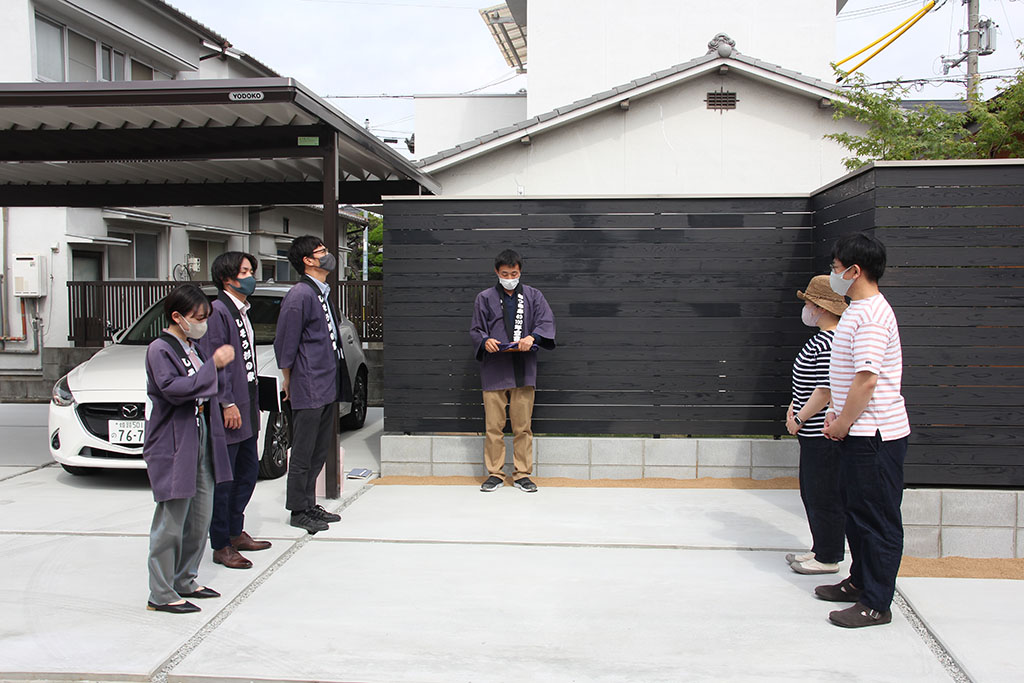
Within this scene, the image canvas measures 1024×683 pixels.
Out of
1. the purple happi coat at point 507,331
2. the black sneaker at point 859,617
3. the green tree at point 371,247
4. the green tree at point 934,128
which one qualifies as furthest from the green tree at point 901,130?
the green tree at point 371,247

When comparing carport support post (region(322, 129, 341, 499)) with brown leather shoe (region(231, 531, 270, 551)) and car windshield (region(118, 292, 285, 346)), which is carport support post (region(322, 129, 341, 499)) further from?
car windshield (region(118, 292, 285, 346))

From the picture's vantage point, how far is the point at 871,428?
3.80 metres

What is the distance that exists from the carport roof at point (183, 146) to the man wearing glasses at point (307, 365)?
117cm

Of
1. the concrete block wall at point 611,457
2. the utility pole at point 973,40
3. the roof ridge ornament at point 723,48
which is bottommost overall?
the concrete block wall at point 611,457

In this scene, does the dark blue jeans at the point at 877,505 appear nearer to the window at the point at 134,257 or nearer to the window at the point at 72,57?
the window at the point at 72,57

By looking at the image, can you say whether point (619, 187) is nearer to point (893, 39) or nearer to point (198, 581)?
point (198, 581)

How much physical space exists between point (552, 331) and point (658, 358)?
3.34 feet

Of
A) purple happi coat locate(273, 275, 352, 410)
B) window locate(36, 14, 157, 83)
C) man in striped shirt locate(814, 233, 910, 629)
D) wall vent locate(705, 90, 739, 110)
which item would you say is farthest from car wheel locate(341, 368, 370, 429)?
window locate(36, 14, 157, 83)

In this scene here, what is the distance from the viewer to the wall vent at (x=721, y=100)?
11312 mm

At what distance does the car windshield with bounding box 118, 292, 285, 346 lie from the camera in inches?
311

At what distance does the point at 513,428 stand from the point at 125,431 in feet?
9.94

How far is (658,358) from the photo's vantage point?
691 centimetres

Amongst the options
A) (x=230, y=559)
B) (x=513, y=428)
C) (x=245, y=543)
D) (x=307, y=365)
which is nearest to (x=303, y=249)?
(x=307, y=365)

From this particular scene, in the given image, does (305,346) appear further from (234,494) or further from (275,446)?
(275,446)
